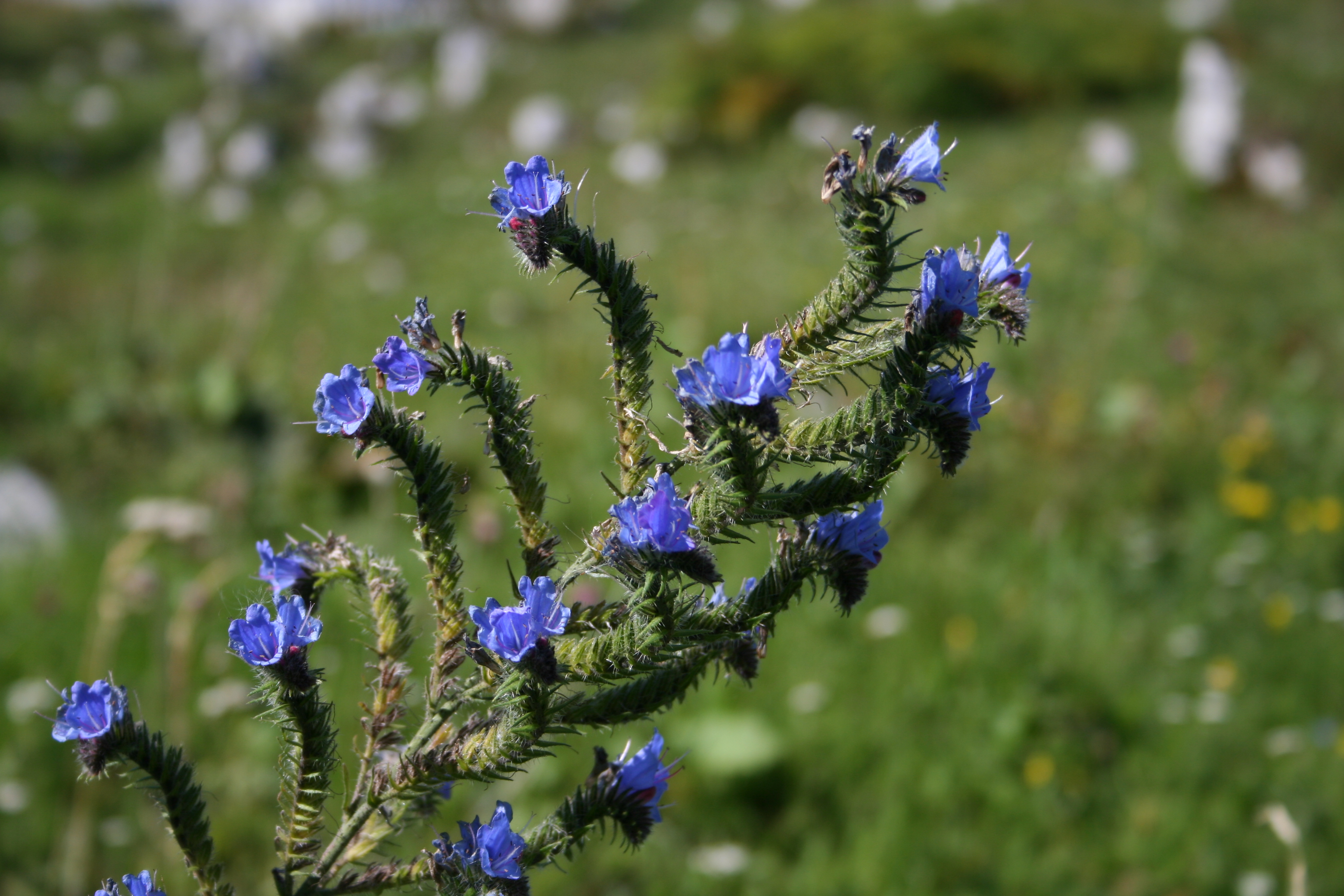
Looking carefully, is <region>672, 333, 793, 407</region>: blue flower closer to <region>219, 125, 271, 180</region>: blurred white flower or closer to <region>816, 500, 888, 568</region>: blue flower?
<region>816, 500, 888, 568</region>: blue flower

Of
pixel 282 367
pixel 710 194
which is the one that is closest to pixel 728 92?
pixel 710 194

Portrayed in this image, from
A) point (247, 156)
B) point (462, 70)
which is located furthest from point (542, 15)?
point (247, 156)

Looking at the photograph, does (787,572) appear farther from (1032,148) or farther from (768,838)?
(1032,148)

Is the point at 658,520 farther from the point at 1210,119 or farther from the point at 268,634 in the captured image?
the point at 1210,119

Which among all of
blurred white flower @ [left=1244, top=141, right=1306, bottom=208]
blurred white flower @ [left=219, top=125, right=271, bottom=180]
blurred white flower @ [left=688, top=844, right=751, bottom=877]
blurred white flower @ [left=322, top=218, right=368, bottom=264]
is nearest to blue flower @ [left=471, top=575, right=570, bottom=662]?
blurred white flower @ [left=688, top=844, right=751, bottom=877]

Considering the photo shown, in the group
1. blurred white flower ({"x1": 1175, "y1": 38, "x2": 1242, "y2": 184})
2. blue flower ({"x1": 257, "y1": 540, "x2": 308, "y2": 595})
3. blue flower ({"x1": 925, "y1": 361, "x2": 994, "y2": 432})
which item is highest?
blurred white flower ({"x1": 1175, "y1": 38, "x2": 1242, "y2": 184})

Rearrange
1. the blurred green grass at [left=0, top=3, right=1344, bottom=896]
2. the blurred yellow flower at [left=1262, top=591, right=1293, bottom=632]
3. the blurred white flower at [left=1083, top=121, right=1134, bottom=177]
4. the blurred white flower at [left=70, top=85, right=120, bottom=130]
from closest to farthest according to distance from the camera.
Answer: the blurred green grass at [left=0, top=3, right=1344, bottom=896], the blurred yellow flower at [left=1262, top=591, right=1293, bottom=632], the blurred white flower at [left=1083, top=121, right=1134, bottom=177], the blurred white flower at [left=70, top=85, right=120, bottom=130]
